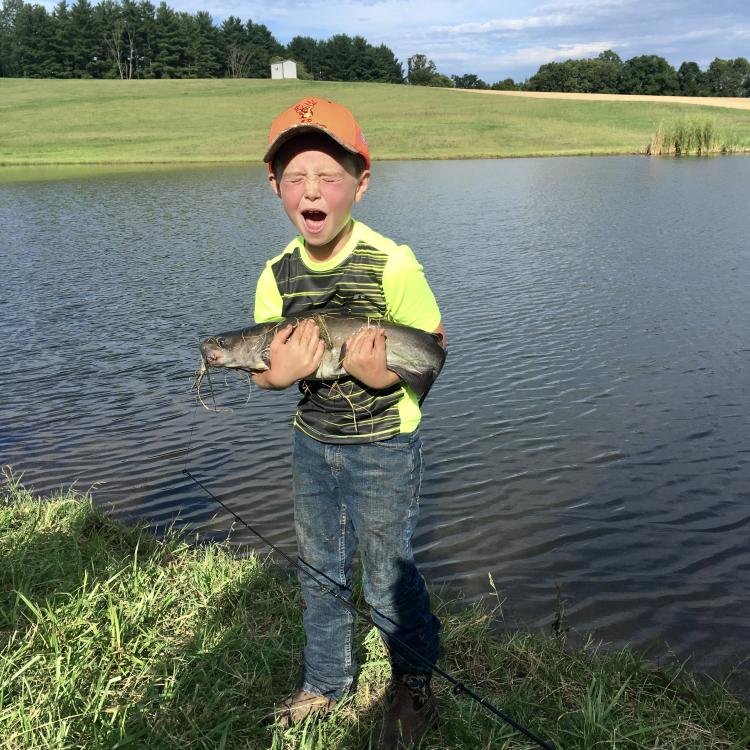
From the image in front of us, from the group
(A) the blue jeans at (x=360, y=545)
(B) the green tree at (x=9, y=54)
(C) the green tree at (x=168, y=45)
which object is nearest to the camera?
(A) the blue jeans at (x=360, y=545)

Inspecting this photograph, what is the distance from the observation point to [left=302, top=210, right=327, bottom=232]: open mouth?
8.50ft

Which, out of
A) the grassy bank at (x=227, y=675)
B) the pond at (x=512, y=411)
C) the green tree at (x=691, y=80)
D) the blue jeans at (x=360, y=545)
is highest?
the green tree at (x=691, y=80)

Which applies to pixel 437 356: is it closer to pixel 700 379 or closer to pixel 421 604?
pixel 421 604

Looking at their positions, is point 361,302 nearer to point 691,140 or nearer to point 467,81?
point 691,140

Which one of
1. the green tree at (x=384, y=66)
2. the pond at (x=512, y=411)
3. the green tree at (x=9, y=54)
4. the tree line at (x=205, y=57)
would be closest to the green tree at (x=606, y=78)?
the tree line at (x=205, y=57)

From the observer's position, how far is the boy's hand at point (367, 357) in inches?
98.7

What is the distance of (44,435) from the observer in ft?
24.6

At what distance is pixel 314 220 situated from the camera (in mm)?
2615

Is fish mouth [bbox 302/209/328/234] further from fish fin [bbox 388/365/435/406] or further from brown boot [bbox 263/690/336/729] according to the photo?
brown boot [bbox 263/690/336/729]

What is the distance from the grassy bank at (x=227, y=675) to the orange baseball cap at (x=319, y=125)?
2309mm

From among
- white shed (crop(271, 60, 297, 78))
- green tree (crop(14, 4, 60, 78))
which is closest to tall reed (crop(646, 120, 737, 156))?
white shed (crop(271, 60, 297, 78))

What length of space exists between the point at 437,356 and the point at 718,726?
6.84 ft

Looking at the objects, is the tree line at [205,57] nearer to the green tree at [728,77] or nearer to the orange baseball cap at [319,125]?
the green tree at [728,77]

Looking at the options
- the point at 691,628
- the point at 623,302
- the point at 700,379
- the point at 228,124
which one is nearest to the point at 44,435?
the point at 691,628
